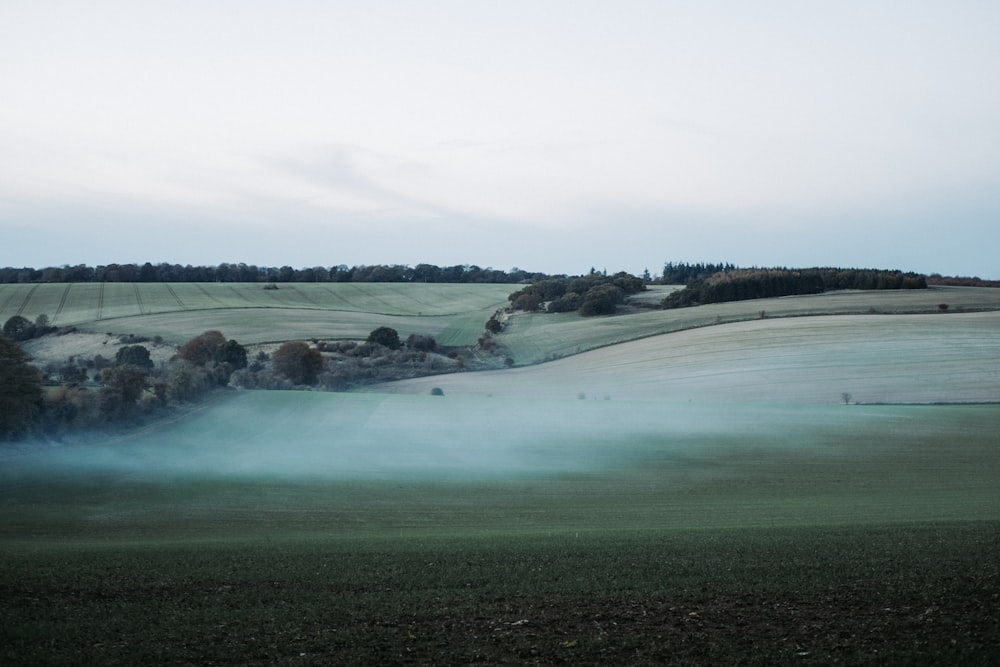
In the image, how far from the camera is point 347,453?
38156 millimetres

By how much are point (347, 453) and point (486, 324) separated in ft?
170

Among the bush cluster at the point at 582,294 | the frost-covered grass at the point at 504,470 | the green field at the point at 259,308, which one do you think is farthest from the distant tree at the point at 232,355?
the bush cluster at the point at 582,294

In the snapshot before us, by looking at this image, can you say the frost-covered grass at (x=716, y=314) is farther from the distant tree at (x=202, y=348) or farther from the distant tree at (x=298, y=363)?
the distant tree at (x=202, y=348)

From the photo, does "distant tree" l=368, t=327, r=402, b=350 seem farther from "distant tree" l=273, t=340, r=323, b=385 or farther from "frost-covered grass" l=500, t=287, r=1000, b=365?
"distant tree" l=273, t=340, r=323, b=385

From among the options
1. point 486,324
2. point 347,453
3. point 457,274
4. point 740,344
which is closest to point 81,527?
point 347,453

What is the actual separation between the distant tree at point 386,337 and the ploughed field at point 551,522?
654 inches

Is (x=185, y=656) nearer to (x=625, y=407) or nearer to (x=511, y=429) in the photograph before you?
(x=511, y=429)

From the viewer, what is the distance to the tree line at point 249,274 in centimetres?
12375

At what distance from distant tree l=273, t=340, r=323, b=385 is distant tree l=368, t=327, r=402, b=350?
10.8 meters

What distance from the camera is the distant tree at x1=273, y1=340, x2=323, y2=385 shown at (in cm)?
6256

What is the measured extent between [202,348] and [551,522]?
1977 inches

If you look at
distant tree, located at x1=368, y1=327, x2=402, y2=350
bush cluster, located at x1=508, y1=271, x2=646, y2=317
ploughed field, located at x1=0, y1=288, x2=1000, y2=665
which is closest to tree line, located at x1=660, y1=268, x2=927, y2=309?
bush cluster, located at x1=508, y1=271, x2=646, y2=317

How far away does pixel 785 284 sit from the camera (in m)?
86.0

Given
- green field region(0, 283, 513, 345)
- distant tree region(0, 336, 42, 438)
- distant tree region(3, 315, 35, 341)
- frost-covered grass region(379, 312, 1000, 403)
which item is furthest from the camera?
green field region(0, 283, 513, 345)
